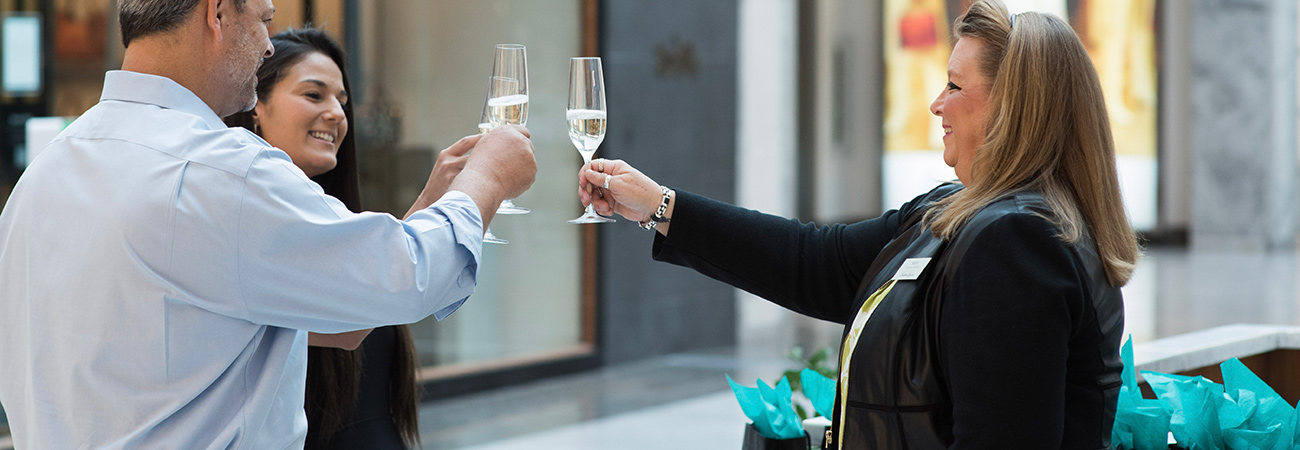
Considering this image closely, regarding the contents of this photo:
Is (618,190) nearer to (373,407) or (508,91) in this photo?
(508,91)

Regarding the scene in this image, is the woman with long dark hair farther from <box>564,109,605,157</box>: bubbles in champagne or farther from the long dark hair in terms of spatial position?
<box>564,109,605,157</box>: bubbles in champagne

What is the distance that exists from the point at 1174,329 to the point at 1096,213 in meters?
6.80

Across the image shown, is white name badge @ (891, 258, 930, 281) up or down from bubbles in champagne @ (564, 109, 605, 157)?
down

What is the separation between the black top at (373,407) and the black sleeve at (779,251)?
0.63 metres

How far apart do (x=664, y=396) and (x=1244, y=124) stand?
1090 centimetres

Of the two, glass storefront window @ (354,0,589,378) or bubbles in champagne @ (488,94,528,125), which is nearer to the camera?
bubbles in champagne @ (488,94,528,125)

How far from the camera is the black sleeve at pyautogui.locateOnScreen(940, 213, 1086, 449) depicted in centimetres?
160

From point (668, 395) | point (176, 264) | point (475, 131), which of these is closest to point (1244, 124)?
point (668, 395)

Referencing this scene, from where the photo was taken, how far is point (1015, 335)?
161cm

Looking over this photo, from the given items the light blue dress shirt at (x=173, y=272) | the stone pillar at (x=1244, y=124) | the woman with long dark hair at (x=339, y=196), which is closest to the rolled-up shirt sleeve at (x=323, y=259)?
the light blue dress shirt at (x=173, y=272)

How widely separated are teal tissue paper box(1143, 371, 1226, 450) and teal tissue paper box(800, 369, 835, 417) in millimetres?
659

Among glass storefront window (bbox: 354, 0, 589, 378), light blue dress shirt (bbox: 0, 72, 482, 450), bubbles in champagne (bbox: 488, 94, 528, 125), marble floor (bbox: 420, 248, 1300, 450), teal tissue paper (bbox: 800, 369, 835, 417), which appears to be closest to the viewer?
light blue dress shirt (bbox: 0, 72, 482, 450)

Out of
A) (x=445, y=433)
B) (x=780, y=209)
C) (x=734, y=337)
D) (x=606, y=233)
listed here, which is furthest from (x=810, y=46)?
(x=445, y=433)


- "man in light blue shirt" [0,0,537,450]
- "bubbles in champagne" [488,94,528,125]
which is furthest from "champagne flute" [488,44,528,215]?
"man in light blue shirt" [0,0,537,450]
